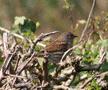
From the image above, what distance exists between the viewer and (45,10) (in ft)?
37.1

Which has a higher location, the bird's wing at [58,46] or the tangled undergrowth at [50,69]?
the bird's wing at [58,46]

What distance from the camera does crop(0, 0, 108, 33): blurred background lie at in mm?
10664

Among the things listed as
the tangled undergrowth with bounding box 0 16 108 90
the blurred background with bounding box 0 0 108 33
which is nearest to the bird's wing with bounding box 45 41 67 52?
the tangled undergrowth with bounding box 0 16 108 90

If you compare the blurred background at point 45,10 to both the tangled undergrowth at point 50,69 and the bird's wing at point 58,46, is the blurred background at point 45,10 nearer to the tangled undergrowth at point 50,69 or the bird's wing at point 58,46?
the bird's wing at point 58,46

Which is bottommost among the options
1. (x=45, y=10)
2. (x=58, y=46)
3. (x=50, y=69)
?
(x=50, y=69)

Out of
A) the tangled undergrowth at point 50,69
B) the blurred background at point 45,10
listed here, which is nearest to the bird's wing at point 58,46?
the tangled undergrowth at point 50,69

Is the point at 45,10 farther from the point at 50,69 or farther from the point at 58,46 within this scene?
the point at 50,69

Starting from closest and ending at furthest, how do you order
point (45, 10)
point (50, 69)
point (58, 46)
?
point (50, 69) < point (58, 46) < point (45, 10)

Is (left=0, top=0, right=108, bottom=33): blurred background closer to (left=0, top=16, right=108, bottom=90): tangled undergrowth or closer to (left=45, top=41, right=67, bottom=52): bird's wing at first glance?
(left=45, top=41, right=67, bottom=52): bird's wing

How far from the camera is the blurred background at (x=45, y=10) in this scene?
35.0 ft

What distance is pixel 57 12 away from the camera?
11.1m

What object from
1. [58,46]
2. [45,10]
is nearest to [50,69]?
[58,46]

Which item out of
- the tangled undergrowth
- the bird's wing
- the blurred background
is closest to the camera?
the tangled undergrowth

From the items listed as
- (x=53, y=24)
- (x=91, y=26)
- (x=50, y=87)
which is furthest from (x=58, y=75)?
(x=53, y=24)
